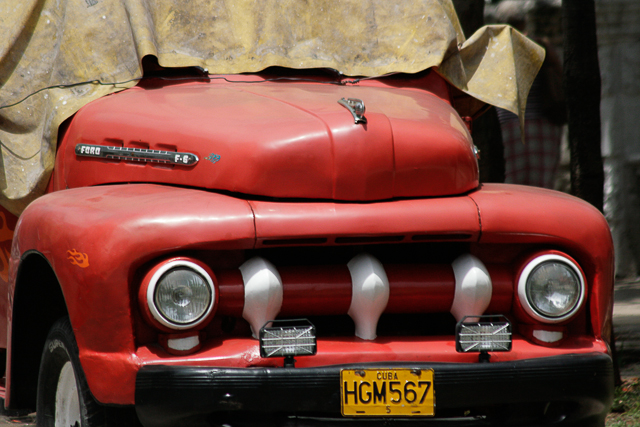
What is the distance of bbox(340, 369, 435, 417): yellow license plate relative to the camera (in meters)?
2.44

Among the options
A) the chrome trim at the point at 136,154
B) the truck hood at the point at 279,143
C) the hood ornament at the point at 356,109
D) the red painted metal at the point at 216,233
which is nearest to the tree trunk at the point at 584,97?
the truck hood at the point at 279,143

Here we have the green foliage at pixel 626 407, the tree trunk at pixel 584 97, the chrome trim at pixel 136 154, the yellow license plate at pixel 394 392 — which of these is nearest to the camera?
the yellow license plate at pixel 394 392

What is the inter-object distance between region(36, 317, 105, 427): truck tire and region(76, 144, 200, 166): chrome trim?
2.15 ft

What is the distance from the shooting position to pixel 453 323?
292 cm

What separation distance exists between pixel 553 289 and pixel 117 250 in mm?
1435

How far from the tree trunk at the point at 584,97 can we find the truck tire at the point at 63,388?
3.82m

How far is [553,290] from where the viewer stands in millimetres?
2623

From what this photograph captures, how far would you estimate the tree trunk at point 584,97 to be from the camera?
17.5 feet

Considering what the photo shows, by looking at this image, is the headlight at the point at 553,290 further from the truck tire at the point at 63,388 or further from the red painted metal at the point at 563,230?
the truck tire at the point at 63,388

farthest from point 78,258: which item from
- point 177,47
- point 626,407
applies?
point 626,407

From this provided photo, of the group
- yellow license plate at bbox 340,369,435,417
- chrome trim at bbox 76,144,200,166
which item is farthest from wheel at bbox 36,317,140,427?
yellow license plate at bbox 340,369,435,417

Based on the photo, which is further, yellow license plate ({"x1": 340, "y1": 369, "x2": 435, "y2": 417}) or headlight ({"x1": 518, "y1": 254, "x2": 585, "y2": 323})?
headlight ({"x1": 518, "y1": 254, "x2": 585, "y2": 323})

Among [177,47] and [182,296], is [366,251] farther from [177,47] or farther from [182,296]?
[177,47]

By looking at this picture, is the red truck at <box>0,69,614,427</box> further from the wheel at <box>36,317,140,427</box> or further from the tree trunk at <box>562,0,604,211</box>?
the tree trunk at <box>562,0,604,211</box>
